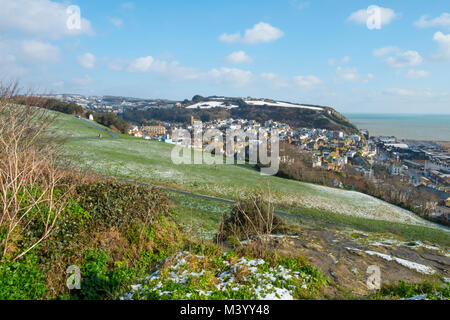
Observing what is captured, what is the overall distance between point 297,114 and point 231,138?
109520mm

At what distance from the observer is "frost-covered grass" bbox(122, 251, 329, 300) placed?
15.5ft

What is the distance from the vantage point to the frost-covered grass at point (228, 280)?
4711 mm

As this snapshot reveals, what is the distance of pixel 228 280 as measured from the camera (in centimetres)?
536

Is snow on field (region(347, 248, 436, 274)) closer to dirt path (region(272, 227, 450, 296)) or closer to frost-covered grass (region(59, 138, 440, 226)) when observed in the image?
dirt path (region(272, 227, 450, 296))

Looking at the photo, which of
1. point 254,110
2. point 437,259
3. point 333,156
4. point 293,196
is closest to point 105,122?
point 293,196

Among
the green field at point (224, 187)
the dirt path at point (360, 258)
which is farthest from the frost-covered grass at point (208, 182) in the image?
the dirt path at point (360, 258)

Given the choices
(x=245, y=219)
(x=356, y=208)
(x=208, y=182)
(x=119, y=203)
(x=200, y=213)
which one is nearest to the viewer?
(x=119, y=203)

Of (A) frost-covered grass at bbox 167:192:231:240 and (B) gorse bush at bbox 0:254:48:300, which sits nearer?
(B) gorse bush at bbox 0:254:48:300

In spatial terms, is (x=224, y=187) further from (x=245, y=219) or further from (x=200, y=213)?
(x=245, y=219)

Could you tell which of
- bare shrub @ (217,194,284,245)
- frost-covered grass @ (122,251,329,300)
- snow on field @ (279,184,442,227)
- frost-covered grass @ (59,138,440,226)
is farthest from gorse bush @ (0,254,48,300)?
snow on field @ (279,184,442,227)

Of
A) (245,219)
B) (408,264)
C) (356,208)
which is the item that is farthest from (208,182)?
(408,264)

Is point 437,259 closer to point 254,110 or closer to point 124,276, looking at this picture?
point 124,276

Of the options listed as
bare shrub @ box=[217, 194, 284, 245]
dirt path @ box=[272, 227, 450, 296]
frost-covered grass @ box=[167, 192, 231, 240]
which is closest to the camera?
dirt path @ box=[272, 227, 450, 296]

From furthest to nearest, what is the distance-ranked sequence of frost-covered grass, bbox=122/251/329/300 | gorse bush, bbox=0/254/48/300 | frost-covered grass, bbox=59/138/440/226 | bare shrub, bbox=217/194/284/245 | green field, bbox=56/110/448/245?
frost-covered grass, bbox=59/138/440/226
green field, bbox=56/110/448/245
bare shrub, bbox=217/194/284/245
frost-covered grass, bbox=122/251/329/300
gorse bush, bbox=0/254/48/300
